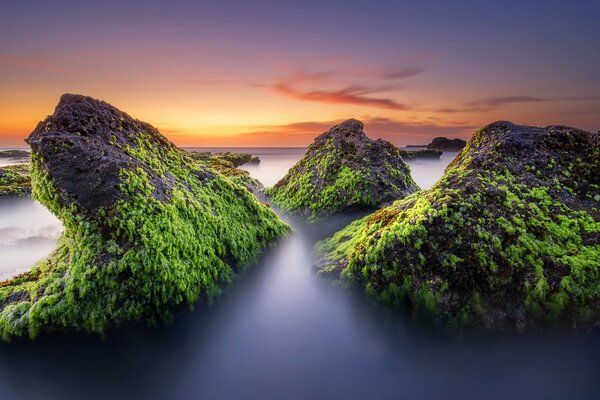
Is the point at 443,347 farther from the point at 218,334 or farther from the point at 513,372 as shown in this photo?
the point at 218,334

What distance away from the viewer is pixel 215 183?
7055 millimetres

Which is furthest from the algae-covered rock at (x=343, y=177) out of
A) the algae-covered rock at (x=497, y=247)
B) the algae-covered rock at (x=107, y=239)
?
the algae-covered rock at (x=107, y=239)

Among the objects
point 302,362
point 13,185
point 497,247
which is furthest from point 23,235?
point 497,247

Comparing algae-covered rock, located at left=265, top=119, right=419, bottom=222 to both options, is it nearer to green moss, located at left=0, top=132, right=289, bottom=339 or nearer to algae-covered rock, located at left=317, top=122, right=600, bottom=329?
algae-covered rock, located at left=317, top=122, right=600, bottom=329

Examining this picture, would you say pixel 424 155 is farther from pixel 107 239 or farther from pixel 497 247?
pixel 107 239

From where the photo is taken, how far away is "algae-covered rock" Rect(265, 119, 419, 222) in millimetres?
9609

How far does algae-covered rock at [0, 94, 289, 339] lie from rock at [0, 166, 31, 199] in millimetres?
10867

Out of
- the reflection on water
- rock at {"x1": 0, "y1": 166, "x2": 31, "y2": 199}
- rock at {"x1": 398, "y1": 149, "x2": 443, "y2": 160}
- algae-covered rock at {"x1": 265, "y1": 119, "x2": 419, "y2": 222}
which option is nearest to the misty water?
the reflection on water

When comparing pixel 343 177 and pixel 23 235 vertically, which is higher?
pixel 343 177

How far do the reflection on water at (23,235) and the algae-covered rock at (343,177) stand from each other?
251 inches

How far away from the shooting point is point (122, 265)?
4.36m

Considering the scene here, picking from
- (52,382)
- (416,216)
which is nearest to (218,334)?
(52,382)

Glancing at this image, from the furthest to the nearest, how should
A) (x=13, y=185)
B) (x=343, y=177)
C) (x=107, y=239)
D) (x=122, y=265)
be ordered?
(x=13, y=185) → (x=343, y=177) → (x=107, y=239) → (x=122, y=265)

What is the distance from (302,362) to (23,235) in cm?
934
